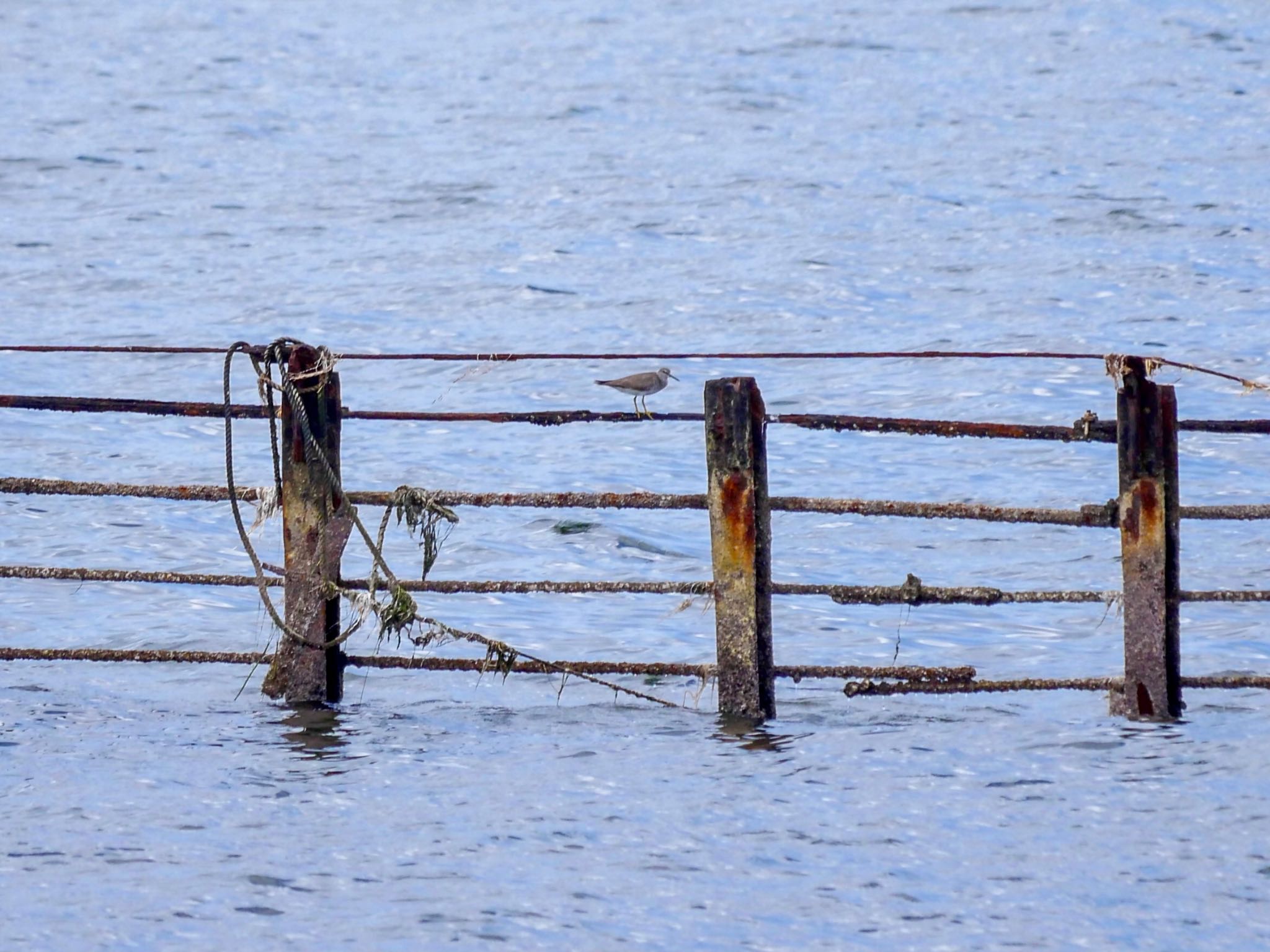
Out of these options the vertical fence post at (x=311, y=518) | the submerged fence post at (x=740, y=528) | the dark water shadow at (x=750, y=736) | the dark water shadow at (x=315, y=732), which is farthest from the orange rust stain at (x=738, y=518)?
the dark water shadow at (x=315, y=732)

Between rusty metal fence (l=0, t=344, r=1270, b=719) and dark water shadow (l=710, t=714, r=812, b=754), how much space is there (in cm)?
5

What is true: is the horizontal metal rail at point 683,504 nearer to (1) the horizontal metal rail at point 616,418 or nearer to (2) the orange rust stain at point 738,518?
(2) the orange rust stain at point 738,518

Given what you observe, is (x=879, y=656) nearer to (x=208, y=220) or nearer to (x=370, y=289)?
(x=370, y=289)

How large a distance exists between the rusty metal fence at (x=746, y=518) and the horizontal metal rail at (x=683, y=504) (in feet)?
0.04

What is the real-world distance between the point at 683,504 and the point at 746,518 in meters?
0.27

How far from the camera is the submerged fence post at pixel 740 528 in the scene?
677 centimetres

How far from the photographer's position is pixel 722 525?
6.86 m

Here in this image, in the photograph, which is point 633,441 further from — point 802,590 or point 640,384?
point 802,590

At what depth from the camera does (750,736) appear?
7.06 metres

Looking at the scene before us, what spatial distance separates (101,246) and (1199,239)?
15.7m

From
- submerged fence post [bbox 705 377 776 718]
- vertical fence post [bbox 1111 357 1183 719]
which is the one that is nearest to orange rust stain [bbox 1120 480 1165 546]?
vertical fence post [bbox 1111 357 1183 719]

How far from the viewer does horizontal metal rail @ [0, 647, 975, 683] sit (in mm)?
7023

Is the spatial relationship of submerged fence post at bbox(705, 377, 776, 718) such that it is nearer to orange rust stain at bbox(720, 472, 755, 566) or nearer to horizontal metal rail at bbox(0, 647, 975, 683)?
orange rust stain at bbox(720, 472, 755, 566)

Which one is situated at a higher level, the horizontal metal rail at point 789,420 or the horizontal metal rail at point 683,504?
the horizontal metal rail at point 789,420
